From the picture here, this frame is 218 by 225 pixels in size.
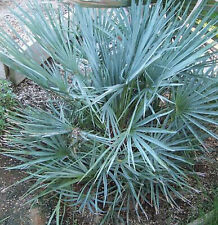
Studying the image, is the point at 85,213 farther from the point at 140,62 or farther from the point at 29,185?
the point at 140,62

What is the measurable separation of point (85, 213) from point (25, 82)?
119 centimetres

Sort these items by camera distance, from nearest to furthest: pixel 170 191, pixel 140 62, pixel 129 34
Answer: pixel 140 62 < pixel 129 34 < pixel 170 191

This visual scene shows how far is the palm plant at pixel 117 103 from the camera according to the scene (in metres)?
1.78

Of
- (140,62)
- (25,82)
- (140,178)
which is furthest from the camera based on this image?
(25,82)

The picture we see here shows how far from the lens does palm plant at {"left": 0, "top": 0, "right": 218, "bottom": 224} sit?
5.85 feet

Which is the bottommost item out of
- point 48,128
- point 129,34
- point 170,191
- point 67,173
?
point 170,191

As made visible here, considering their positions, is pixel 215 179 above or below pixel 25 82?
below

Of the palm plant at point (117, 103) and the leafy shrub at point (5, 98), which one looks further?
the leafy shrub at point (5, 98)

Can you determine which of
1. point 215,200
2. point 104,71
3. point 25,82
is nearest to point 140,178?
point 215,200

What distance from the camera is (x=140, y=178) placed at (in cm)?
204

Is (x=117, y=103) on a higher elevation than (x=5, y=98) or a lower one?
lower

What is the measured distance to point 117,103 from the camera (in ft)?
6.46

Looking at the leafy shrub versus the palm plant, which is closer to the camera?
the palm plant

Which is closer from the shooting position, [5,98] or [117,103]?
[117,103]
